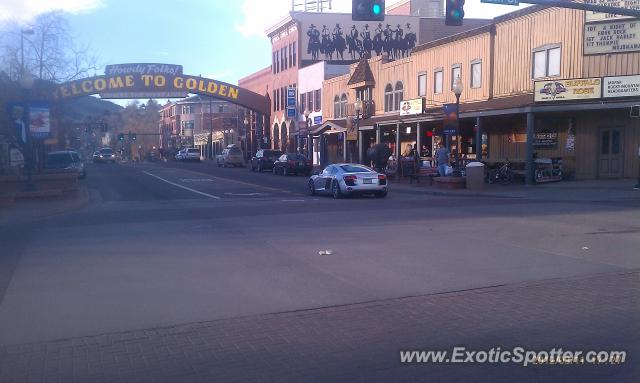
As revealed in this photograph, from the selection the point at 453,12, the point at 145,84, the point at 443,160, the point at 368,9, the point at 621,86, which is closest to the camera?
the point at 368,9

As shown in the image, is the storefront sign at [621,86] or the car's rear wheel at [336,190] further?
the storefront sign at [621,86]

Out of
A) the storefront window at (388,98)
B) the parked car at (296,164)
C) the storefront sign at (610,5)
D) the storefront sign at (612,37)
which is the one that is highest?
the storefront sign at (610,5)

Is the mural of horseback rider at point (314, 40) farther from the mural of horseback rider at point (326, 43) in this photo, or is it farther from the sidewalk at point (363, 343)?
the sidewalk at point (363, 343)

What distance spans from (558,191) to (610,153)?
4603mm

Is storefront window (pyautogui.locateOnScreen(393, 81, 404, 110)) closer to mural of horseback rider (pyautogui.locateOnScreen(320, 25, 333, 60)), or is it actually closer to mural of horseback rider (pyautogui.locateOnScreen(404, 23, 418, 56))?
mural of horseback rider (pyautogui.locateOnScreen(320, 25, 333, 60))

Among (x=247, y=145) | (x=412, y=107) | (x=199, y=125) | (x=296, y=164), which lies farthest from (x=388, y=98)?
(x=199, y=125)

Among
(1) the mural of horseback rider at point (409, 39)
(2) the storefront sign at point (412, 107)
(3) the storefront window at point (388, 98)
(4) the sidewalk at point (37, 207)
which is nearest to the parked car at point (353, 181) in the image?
(4) the sidewalk at point (37, 207)

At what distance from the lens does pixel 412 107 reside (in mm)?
40000

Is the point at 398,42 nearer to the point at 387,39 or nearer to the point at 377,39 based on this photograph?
the point at 387,39

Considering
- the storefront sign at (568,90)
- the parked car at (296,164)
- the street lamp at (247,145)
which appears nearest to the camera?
the storefront sign at (568,90)

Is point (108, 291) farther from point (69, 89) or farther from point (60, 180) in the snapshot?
point (69, 89)

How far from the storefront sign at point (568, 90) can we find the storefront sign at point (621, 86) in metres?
0.28

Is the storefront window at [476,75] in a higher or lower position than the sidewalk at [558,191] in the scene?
higher

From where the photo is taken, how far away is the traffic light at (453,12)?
17.5 m
